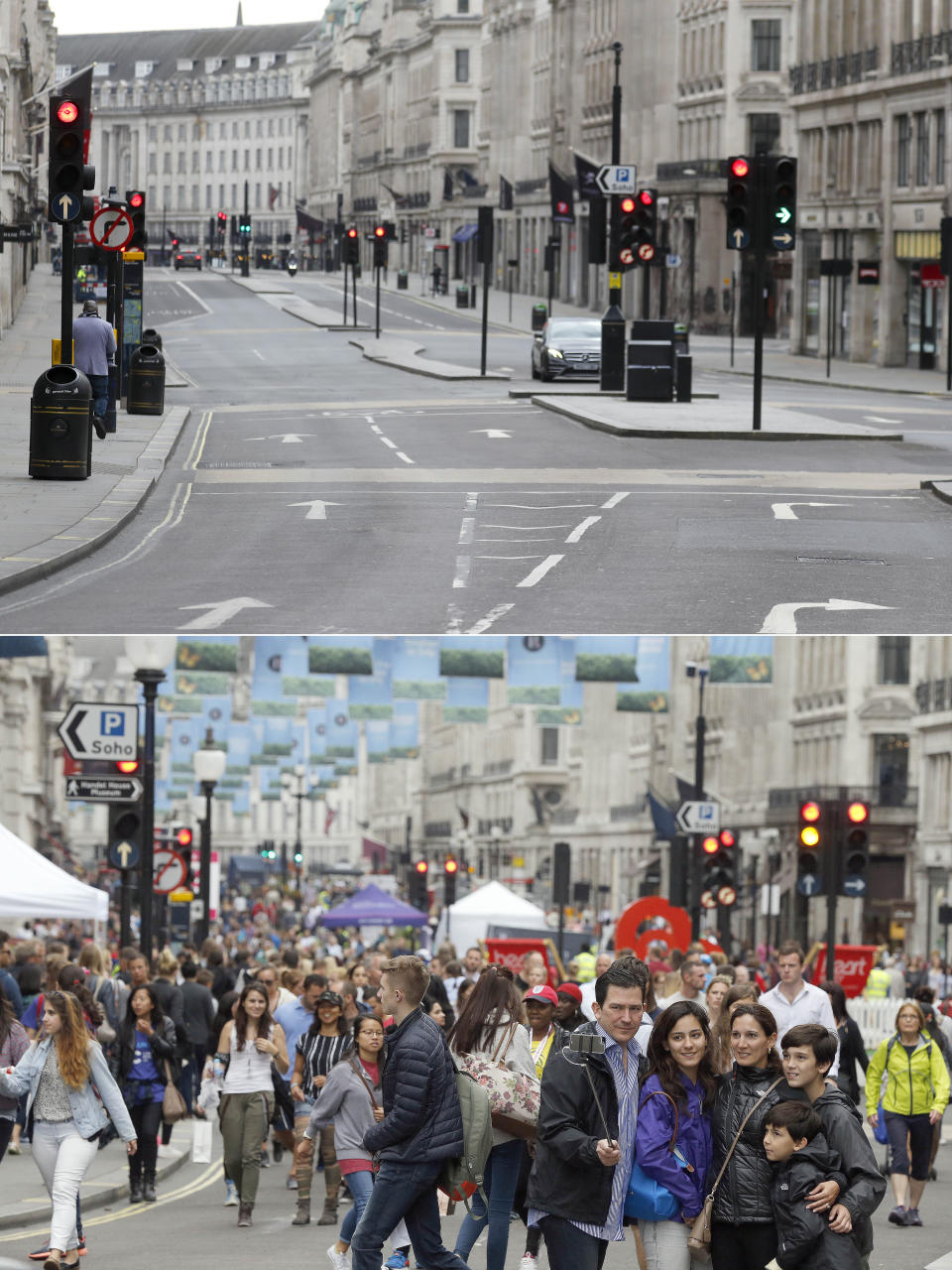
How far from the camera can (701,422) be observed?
38281 millimetres

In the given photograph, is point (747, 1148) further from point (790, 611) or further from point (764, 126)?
point (764, 126)

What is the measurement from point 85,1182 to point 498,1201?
4777 millimetres

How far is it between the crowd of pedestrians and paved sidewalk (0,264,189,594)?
23.2 ft

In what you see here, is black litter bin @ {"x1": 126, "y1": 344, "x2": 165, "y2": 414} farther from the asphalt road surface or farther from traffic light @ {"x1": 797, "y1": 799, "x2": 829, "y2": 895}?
traffic light @ {"x1": 797, "y1": 799, "x2": 829, "y2": 895}

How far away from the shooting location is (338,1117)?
454 inches

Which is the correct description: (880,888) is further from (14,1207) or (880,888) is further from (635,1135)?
(635,1135)

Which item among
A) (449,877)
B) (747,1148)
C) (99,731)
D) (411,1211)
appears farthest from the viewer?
(449,877)

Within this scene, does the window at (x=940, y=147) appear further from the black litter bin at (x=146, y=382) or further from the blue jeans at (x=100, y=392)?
the blue jeans at (x=100, y=392)

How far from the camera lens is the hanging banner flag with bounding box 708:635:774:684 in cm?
3253

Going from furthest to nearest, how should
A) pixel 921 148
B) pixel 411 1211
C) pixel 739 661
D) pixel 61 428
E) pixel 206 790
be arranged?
pixel 921 148, pixel 206 790, pixel 739 661, pixel 61 428, pixel 411 1211

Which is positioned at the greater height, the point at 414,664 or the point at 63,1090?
the point at 63,1090

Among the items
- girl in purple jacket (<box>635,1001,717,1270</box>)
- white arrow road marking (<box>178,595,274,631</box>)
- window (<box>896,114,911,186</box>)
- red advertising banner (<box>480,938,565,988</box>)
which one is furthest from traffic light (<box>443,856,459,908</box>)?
window (<box>896,114,911,186</box>)

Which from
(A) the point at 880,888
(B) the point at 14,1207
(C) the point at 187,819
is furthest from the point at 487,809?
(B) the point at 14,1207

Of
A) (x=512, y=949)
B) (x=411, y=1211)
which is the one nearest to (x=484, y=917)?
(x=512, y=949)
